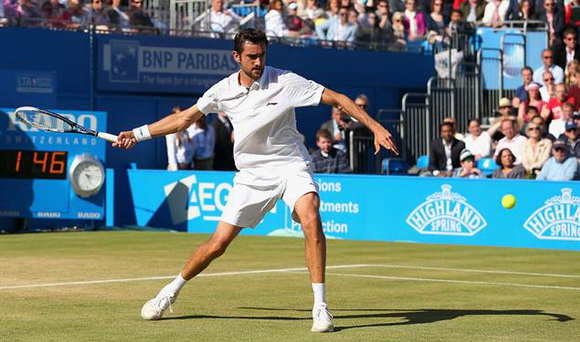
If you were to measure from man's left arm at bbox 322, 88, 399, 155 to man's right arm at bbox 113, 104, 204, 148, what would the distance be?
1.11m

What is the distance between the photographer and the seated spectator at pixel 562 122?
22875mm

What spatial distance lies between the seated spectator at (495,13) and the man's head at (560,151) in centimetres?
937

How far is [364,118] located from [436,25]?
20.4m

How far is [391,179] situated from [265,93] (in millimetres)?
10880

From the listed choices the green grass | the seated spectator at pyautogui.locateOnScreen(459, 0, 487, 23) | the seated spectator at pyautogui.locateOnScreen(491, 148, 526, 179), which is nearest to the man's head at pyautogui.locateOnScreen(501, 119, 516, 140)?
the seated spectator at pyautogui.locateOnScreen(491, 148, 526, 179)

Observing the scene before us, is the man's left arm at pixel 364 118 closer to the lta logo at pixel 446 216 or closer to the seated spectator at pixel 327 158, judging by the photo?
the lta logo at pixel 446 216

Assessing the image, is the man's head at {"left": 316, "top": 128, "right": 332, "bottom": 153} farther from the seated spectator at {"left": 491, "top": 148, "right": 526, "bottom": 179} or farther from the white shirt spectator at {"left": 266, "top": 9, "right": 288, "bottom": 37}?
the white shirt spectator at {"left": 266, "top": 9, "right": 288, "bottom": 37}

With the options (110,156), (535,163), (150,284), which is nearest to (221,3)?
(110,156)

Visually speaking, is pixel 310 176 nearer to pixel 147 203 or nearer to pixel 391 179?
pixel 391 179

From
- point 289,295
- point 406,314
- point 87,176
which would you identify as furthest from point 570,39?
point 406,314

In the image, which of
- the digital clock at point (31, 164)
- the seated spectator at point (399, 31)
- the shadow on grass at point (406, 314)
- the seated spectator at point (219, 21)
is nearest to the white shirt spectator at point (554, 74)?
the seated spectator at point (399, 31)

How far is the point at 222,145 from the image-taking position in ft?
83.1

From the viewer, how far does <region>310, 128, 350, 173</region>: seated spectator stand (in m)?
21.8

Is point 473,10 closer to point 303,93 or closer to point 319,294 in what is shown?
point 303,93
